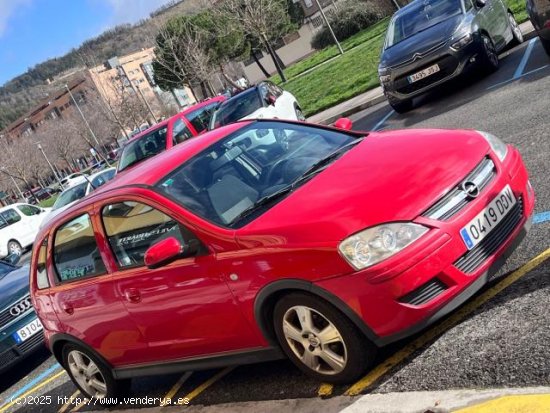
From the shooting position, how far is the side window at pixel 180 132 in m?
13.6

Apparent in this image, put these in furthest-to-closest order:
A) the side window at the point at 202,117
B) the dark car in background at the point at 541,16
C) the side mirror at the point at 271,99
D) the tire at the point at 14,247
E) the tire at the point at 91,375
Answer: the tire at the point at 14,247, the side window at the point at 202,117, the side mirror at the point at 271,99, the dark car in background at the point at 541,16, the tire at the point at 91,375

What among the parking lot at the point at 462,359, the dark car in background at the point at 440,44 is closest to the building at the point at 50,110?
the dark car in background at the point at 440,44

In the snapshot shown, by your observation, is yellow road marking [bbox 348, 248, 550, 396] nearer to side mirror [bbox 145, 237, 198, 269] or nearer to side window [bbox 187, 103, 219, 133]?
side mirror [bbox 145, 237, 198, 269]

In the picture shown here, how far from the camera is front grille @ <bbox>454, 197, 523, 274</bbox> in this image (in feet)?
11.9

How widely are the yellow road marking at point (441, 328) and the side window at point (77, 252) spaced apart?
2.15 metres

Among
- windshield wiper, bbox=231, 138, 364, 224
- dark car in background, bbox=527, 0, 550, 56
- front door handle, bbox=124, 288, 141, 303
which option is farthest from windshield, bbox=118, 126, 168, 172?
windshield wiper, bbox=231, 138, 364, 224

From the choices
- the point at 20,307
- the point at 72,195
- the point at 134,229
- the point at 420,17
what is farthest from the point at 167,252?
the point at 72,195

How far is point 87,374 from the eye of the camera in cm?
566

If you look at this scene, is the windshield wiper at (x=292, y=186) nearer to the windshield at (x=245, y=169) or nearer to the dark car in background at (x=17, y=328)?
the windshield at (x=245, y=169)

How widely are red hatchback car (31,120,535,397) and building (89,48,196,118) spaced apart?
252ft

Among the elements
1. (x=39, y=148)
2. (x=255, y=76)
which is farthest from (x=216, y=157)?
(x=255, y=76)

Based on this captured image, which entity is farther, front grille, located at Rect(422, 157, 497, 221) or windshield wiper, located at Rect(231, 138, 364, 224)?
windshield wiper, located at Rect(231, 138, 364, 224)

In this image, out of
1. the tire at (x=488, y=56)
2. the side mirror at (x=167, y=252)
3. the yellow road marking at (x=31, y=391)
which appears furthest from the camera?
the tire at (x=488, y=56)

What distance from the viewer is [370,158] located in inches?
167
